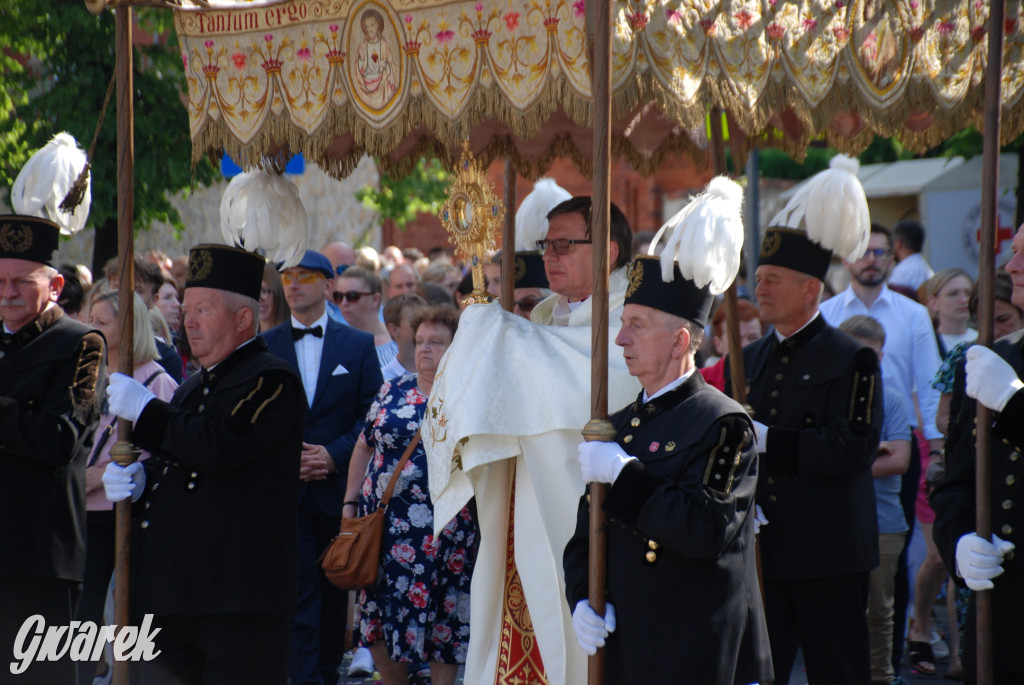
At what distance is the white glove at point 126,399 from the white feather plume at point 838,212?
261 centimetres

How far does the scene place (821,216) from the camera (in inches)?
187

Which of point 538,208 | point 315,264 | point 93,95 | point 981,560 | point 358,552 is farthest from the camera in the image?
point 93,95

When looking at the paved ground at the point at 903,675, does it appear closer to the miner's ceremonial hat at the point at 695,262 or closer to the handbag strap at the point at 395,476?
the handbag strap at the point at 395,476

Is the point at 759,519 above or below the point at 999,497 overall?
below

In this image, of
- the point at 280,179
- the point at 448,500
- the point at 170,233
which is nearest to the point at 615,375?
the point at 448,500

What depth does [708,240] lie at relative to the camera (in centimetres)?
356

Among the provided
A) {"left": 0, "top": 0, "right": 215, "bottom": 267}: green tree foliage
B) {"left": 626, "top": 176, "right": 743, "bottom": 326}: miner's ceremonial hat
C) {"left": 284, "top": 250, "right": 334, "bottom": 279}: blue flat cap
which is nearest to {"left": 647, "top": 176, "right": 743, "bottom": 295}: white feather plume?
{"left": 626, "top": 176, "right": 743, "bottom": 326}: miner's ceremonial hat

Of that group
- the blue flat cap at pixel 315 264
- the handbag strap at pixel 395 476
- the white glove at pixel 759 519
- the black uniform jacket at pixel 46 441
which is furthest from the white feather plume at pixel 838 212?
the black uniform jacket at pixel 46 441

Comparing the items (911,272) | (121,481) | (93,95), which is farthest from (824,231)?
(93,95)

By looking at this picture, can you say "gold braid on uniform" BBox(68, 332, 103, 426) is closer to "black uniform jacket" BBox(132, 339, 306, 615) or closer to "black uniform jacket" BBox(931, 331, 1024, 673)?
"black uniform jacket" BBox(132, 339, 306, 615)

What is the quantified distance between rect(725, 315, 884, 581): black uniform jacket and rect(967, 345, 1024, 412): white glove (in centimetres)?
75

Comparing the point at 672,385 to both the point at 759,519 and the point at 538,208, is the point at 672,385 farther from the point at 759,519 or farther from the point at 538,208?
the point at 538,208

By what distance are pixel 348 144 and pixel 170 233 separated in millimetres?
12377

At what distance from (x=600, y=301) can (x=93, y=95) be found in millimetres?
7175
